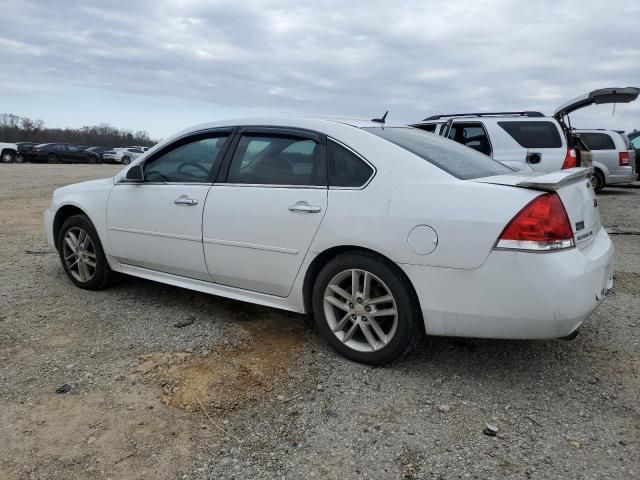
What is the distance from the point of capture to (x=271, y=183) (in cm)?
345

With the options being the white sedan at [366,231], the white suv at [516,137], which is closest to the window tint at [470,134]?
the white suv at [516,137]

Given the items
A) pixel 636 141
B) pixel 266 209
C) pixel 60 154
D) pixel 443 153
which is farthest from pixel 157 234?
pixel 60 154

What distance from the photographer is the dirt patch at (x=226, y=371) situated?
9.34 feet

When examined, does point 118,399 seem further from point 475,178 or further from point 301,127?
point 475,178

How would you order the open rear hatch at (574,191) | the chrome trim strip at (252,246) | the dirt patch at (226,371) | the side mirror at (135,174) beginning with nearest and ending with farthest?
the open rear hatch at (574,191) < the dirt patch at (226,371) < the chrome trim strip at (252,246) < the side mirror at (135,174)

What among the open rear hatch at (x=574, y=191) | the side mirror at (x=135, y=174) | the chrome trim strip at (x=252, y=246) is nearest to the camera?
the open rear hatch at (x=574, y=191)

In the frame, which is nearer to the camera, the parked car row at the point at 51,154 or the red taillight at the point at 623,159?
the red taillight at the point at 623,159

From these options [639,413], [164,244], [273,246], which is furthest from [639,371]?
[164,244]

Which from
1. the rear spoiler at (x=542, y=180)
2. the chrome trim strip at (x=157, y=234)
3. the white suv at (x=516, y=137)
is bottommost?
the chrome trim strip at (x=157, y=234)

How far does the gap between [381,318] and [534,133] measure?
22.8 ft

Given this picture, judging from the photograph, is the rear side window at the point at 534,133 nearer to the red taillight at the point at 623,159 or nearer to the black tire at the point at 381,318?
the red taillight at the point at 623,159

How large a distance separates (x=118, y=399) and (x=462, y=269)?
6.25 ft

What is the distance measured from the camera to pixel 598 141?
1362 centimetres

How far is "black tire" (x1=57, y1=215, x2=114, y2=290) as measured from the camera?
4477 mm
